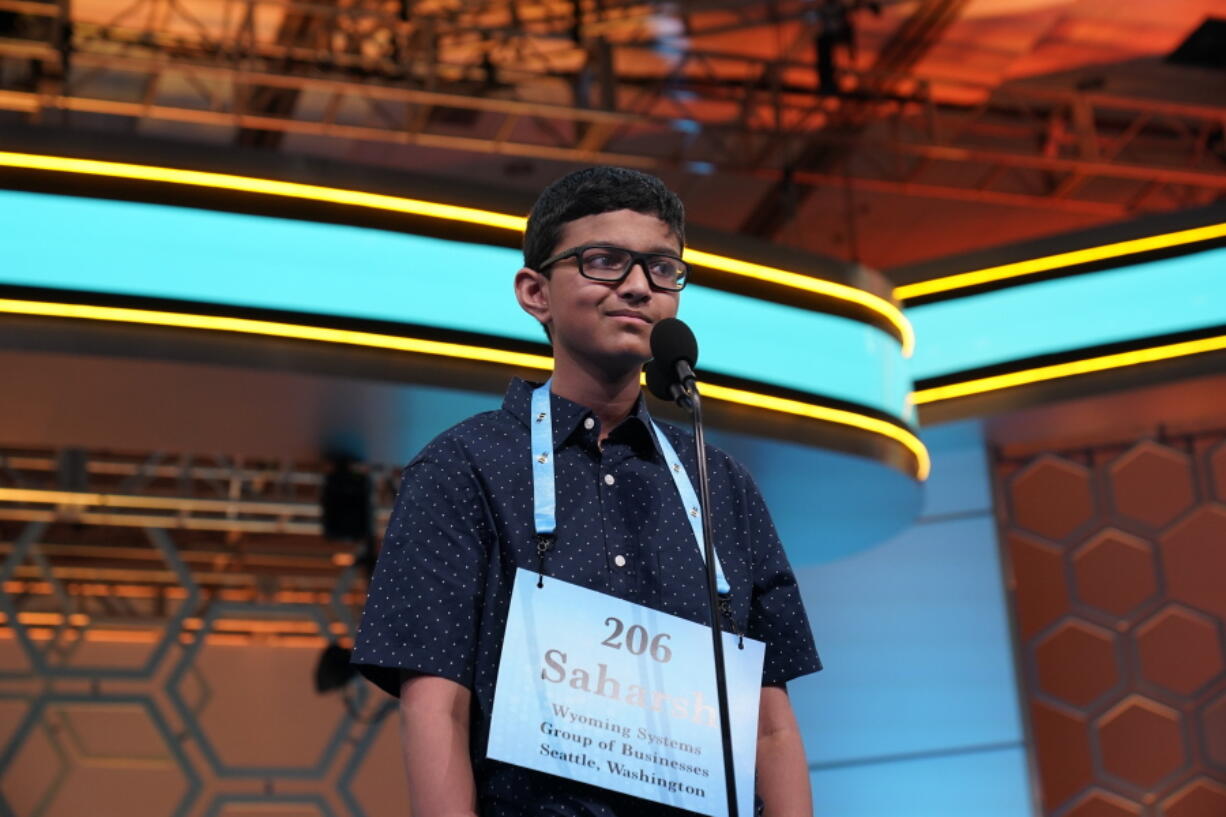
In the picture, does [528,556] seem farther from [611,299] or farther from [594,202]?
[594,202]

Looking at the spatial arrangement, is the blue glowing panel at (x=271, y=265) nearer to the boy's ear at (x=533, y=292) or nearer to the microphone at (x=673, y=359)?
the boy's ear at (x=533, y=292)

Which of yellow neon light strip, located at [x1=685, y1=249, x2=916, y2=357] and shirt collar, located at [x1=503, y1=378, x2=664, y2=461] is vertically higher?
yellow neon light strip, located at [x1=685, y1=249, x2=916, y2=357]

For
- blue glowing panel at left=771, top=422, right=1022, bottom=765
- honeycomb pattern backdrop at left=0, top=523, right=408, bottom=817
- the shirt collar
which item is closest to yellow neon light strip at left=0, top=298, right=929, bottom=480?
blue glowing panel at left=771, top=422, right=1022, bottom=765

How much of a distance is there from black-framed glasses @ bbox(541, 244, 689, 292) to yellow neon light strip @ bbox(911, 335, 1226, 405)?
3069mm

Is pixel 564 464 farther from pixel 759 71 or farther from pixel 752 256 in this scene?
pixel 759 71

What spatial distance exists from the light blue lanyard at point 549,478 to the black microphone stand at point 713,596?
0.15 ft

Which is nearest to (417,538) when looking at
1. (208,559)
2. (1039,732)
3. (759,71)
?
(1039,732)

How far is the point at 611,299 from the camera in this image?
161cm

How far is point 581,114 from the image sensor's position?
27.5 feet

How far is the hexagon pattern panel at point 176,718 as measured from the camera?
6.72 metres

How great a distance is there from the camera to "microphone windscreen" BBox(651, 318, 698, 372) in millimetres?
1561

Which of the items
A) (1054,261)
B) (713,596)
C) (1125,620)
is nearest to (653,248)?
(713,596)

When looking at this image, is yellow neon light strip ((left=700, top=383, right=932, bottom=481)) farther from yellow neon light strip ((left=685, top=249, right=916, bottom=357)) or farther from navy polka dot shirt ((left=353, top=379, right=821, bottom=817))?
navy polka dot shirt ((left=353, top=379, right=821, bottom=817))

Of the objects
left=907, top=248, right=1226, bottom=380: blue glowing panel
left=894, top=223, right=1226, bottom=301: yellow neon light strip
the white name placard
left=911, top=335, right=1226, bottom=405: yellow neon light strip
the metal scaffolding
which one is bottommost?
the white name placard
